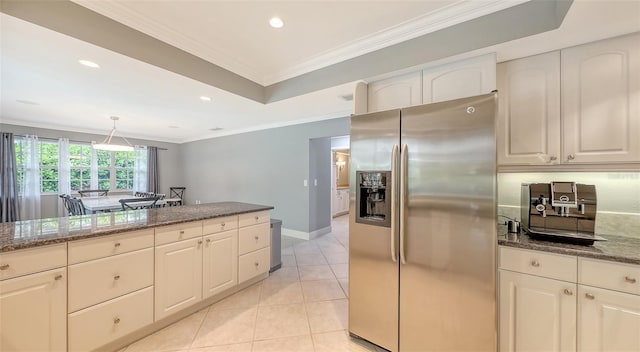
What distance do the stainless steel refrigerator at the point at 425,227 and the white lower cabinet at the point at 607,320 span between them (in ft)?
1.56

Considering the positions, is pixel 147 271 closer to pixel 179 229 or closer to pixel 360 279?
pixel 179 229

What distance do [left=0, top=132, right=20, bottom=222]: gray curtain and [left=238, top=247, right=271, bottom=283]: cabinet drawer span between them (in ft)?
19.9

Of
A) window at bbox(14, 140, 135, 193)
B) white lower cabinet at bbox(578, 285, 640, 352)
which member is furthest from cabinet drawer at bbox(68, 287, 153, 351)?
window at bbox(14, 140, 135, 193)

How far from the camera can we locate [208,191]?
22.7 feet

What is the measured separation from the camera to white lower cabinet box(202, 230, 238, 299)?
7.54 ft

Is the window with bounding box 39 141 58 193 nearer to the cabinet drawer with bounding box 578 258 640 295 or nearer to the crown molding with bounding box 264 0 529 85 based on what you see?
the crown molding with bounding box 264 0 529 85

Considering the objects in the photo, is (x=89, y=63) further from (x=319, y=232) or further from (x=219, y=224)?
(x=319, y=232)

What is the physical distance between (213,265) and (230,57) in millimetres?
2258

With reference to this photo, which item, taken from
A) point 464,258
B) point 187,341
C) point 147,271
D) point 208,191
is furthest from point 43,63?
point 208,191

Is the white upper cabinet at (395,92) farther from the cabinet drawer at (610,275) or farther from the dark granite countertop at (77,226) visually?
the dark granite countertop at (77,226)

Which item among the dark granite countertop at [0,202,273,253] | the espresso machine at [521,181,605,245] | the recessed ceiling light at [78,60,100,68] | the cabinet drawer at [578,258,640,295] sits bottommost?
the cabinet drawer at [578,258,640,295]

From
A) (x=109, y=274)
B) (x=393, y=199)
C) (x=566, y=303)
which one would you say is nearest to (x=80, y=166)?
(x=109, y=274)

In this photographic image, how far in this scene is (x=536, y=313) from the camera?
1.44 metres

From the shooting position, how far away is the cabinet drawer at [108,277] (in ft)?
5.06
